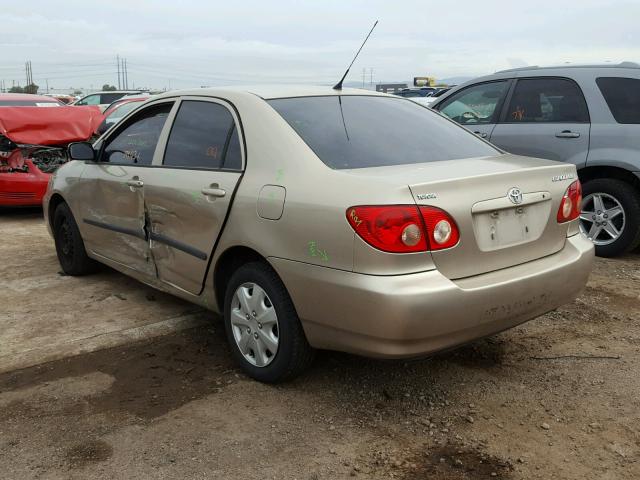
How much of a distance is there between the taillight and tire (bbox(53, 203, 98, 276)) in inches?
126

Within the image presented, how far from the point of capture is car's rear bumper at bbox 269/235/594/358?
8.64 ft

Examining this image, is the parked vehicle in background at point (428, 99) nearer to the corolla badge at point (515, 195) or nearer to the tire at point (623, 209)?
the corolla badge at point (515, 195)

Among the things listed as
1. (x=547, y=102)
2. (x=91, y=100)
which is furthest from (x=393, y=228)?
(x=91, y=100)

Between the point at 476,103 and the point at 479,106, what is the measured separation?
0.06 meters

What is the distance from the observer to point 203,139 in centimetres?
373

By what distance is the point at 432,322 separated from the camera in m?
2.67

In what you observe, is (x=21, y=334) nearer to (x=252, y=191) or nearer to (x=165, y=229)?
(x=165, y=229)

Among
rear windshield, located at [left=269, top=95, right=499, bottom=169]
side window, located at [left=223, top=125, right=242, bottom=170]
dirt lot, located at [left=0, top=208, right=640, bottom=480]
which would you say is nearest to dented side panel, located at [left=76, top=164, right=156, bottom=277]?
dirt lot, located at [left=0, top=208, right=640, bottom=480]

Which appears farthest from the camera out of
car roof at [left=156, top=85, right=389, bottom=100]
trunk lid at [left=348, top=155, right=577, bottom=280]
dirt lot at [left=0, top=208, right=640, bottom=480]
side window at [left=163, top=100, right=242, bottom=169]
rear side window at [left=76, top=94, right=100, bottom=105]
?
rear side window at [left=76, top=94, right=100, bottom=105]

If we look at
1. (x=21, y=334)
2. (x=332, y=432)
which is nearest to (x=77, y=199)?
(x=21, y=334)

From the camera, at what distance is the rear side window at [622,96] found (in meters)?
5.65

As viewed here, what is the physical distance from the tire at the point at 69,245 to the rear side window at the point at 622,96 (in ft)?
15.6

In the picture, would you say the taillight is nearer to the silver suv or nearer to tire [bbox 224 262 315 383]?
tire [bbox 224 262 315 383]

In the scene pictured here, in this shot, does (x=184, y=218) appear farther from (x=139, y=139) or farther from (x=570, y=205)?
(x=570, y=205)
